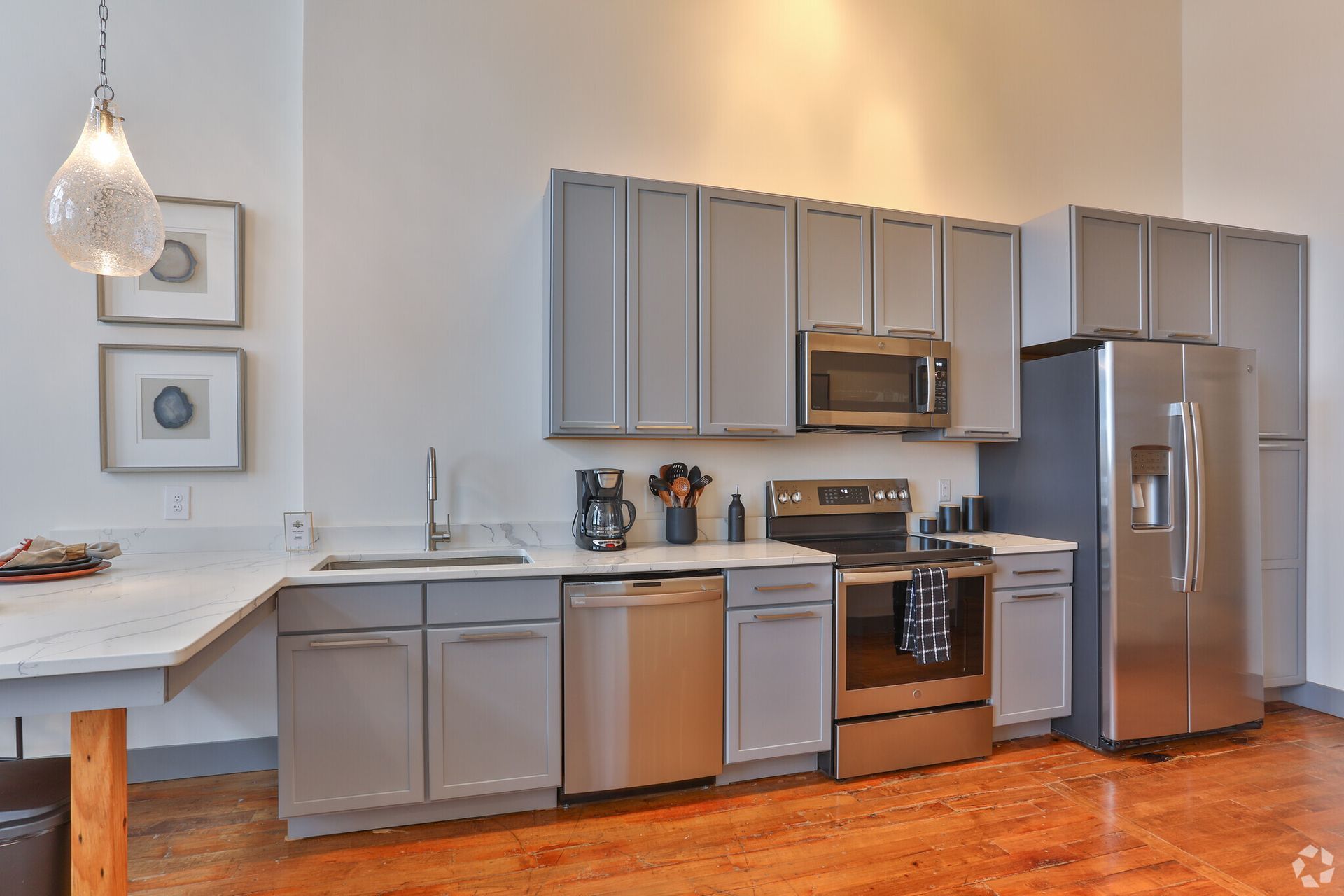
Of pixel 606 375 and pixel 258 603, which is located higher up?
pixel 606 375

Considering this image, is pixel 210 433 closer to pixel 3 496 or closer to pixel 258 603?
pixel 3 496

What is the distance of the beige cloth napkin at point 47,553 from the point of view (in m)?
1.92

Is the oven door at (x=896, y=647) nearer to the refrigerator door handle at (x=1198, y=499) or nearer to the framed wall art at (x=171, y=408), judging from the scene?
the refrigerator door handle at (x=1198, y=499)

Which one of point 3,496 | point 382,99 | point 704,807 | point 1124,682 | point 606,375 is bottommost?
point 704,807

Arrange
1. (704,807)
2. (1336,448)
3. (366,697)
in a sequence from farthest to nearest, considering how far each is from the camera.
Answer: (1336,448)
(704,807)
(366,697)

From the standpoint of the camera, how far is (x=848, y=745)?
105 inches

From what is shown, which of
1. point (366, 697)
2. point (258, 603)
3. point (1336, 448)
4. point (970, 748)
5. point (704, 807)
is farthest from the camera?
point (1336, 448)

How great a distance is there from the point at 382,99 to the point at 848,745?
3.14 metres

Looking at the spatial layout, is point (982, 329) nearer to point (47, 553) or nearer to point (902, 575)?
point (902, 575)

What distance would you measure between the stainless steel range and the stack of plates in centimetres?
243

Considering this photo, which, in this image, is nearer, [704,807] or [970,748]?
[704,807]

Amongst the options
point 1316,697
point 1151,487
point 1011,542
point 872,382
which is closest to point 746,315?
point 872,382

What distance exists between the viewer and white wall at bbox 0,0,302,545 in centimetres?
254

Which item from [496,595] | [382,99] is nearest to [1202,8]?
[382,99]
